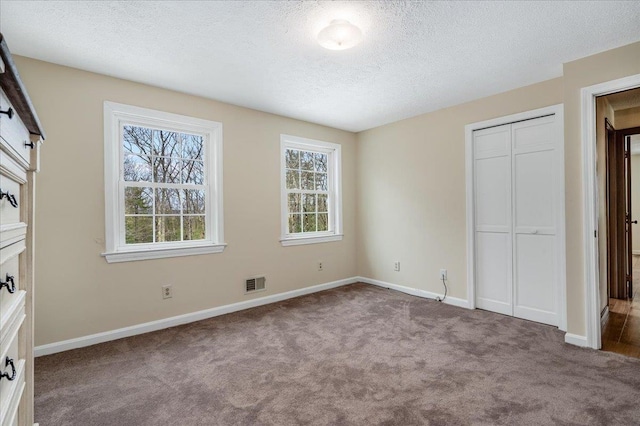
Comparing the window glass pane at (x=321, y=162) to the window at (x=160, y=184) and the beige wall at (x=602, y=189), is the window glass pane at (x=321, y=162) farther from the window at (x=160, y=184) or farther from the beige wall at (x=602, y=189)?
the beige wall at (x=602, y=189)

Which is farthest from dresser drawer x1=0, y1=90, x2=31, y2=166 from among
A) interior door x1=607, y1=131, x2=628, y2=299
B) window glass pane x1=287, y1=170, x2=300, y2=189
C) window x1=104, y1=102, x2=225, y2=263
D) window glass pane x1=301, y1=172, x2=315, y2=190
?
interior door x1=607, y1=131, x2=628, y2=299

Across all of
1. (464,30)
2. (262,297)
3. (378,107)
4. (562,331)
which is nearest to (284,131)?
(378,107)

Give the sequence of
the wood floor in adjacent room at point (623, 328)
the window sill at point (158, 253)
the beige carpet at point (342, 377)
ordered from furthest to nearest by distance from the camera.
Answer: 1. the window sill at point (158, 253)
2. the wood floor in adjacent room at point (623, 328)
3. the beige carpet at point (342, 377)

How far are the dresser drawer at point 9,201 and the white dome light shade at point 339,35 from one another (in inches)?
74.3

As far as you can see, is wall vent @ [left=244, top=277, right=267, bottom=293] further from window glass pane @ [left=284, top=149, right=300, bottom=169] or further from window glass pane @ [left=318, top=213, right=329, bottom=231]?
window glass pane @ [left=284, top=149, right=300, bottom=169]

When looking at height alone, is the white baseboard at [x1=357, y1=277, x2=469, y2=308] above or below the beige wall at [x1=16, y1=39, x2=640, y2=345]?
below

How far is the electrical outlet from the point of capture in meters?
3.25

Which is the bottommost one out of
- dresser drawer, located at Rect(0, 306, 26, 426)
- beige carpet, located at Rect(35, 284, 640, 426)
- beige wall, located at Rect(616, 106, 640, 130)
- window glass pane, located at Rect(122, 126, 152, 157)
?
beige carpet, located at Rect(35, 284, 640, 426)

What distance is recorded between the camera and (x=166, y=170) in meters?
3.40

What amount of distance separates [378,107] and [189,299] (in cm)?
308

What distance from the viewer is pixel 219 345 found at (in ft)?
9.18

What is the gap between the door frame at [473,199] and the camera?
303 cm

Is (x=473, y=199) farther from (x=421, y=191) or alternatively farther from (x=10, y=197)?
(x=10, y=197)

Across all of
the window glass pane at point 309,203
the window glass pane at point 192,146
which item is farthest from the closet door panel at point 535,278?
the window glass pane at point 192,146
